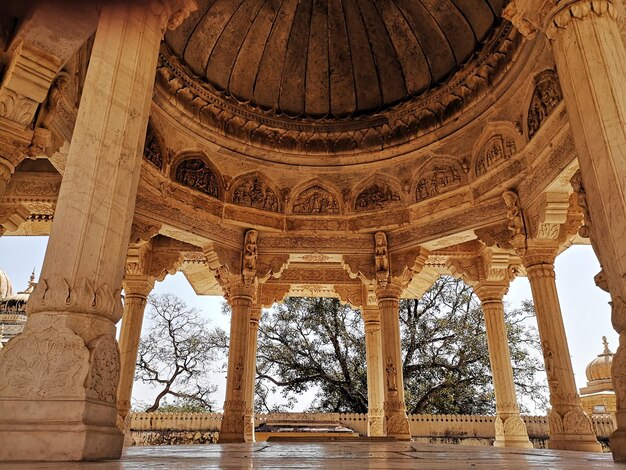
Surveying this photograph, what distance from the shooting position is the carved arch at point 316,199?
12695 millimetres

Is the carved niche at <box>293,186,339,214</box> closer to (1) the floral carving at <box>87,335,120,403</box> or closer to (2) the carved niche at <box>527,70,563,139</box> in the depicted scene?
(2) the carved niche at <box>527,70,563,139</box>

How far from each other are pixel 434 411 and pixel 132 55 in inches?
807

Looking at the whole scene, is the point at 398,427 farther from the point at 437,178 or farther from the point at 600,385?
the point at 600,385

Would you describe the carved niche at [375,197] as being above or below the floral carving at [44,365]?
above

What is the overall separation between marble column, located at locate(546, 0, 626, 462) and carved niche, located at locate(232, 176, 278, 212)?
844 centimetres

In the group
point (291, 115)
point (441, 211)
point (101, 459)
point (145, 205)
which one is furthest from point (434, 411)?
point (101, 459)

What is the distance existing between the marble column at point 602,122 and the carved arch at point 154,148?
8.23m

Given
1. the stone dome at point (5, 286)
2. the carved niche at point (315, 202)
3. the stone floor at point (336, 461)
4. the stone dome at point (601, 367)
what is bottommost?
the stone floor at point (336, 461)

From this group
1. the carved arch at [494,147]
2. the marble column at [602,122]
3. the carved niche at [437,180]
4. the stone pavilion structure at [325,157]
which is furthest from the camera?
the carved niche at [437,180]

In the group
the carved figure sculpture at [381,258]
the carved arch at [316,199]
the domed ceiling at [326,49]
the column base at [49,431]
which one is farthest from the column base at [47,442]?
the domed ceiling at [326,49]

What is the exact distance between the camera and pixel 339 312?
23688 mm

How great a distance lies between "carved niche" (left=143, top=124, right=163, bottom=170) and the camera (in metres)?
10.3

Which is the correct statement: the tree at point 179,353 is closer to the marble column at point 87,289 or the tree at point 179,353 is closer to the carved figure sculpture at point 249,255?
the carved figure sculpture at point 249,255

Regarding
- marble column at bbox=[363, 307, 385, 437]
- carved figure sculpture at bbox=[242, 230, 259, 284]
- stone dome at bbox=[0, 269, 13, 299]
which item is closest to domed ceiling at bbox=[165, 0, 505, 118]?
carved figure sculpture at bbox=[242, 230, 259, 284]
